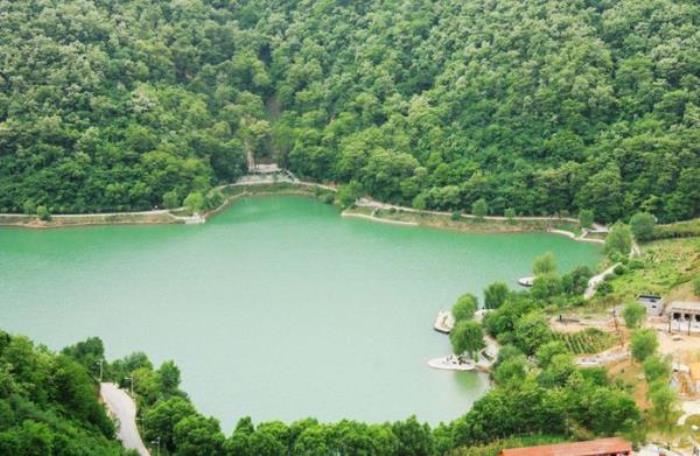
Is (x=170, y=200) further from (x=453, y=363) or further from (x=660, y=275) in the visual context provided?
(x=660, y=275)

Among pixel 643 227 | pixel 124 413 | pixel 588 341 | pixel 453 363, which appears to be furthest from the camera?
pixel 643 227

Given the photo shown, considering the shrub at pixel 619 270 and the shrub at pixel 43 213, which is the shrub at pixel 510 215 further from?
the shrub at pixel 43 213

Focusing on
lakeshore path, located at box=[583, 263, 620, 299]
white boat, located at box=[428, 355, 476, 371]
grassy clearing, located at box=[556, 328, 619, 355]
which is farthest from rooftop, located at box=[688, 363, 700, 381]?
white boat, located at box=[428, 355, 476, 371]

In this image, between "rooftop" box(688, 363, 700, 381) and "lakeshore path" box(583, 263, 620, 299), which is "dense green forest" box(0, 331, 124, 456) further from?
"lakeshore path" box(583, 263, 620, 299)

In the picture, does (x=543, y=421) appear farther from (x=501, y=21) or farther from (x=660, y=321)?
(x=501, y=21)

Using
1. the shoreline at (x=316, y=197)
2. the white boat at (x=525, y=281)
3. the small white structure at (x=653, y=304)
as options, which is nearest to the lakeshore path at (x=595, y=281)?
the small white structure at (x=653, y=304)

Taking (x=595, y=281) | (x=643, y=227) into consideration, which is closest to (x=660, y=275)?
(x=595, y=281)
